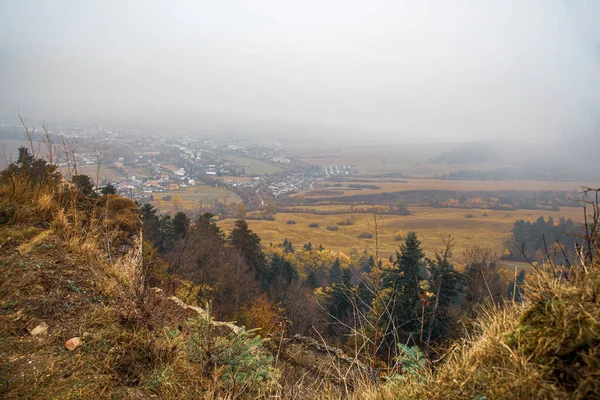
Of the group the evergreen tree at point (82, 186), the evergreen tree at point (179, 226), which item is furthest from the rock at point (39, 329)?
the evergreen tree at point (179, 226)

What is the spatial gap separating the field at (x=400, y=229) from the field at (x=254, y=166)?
47.8 metres

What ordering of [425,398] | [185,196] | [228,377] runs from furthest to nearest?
[185,196], [228,377], [425,398]

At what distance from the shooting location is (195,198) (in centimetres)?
7644

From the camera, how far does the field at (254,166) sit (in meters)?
129

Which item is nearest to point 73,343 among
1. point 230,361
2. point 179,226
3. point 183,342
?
point 183,342

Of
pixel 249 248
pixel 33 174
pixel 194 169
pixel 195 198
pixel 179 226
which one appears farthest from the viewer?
pixel 194 169

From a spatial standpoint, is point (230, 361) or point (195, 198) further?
point (195, 198)

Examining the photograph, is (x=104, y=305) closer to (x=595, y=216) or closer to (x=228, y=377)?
(x=228, y=377)

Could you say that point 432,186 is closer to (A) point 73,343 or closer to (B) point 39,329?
(A) point 73,343

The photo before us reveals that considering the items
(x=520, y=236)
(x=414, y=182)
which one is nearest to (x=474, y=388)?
(x=520, y=236)

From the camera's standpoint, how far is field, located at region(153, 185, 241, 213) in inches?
2470

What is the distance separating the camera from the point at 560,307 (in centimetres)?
152

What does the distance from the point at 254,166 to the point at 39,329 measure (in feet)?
446

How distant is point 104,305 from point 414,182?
148 m
